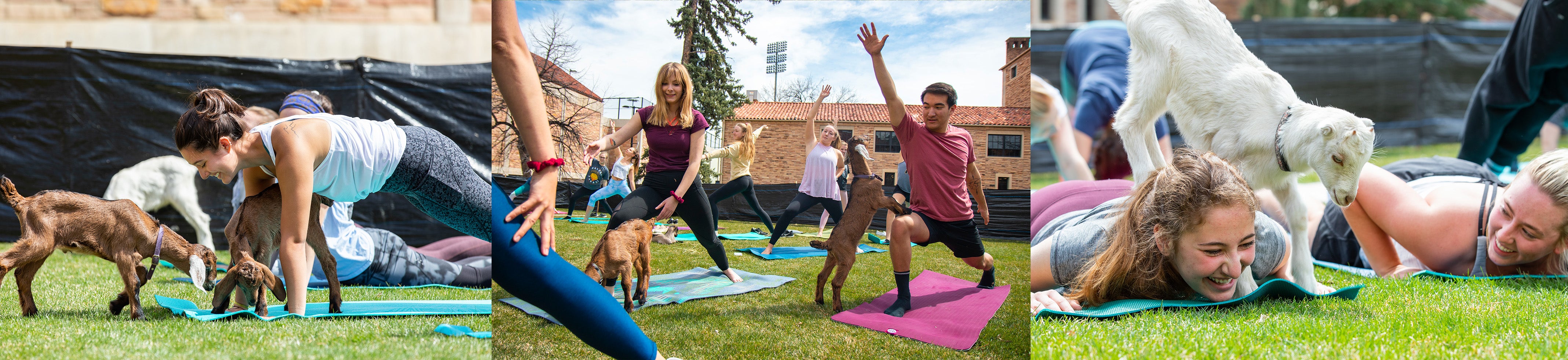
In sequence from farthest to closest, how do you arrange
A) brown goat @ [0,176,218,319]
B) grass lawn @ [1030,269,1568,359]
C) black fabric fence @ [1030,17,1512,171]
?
black fabric fence @ [1030,17,1512,171] → brown goat @ [0,176,218,319] → grass lawn @ [1030,269,1568,359]

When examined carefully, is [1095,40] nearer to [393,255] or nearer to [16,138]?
[393,255]

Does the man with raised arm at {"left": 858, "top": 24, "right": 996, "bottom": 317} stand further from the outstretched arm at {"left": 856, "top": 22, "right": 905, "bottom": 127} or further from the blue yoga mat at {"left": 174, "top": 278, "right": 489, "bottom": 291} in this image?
the blue yoga mat at {"left": 174, "top": 278, "right": 489, "bottom": 291}

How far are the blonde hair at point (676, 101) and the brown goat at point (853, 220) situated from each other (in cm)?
50

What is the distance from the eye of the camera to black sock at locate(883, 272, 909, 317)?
217 cm

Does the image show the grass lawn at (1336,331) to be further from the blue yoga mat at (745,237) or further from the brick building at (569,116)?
the brick building at (569,116)

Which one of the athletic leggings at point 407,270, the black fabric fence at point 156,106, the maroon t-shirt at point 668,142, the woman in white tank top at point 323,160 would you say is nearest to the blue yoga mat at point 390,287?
the athletic leggings at point 407,270

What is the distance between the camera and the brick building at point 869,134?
6.97 feet

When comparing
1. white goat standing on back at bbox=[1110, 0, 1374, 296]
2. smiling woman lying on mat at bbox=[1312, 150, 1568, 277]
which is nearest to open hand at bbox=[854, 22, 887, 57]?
white goat standing on back at bbox=[1110, 0, 1374, 296]

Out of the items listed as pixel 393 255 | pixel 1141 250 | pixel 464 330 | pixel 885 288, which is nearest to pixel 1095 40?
pixel 1141 250

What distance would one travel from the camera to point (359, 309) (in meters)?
3.28

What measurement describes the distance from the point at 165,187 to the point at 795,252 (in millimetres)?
6460

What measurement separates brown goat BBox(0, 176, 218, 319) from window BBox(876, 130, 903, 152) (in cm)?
Answer: 311

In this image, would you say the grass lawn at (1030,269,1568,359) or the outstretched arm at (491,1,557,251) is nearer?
the outstretched arm at (491,1,557,251)

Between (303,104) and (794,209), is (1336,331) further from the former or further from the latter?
(303,104)
